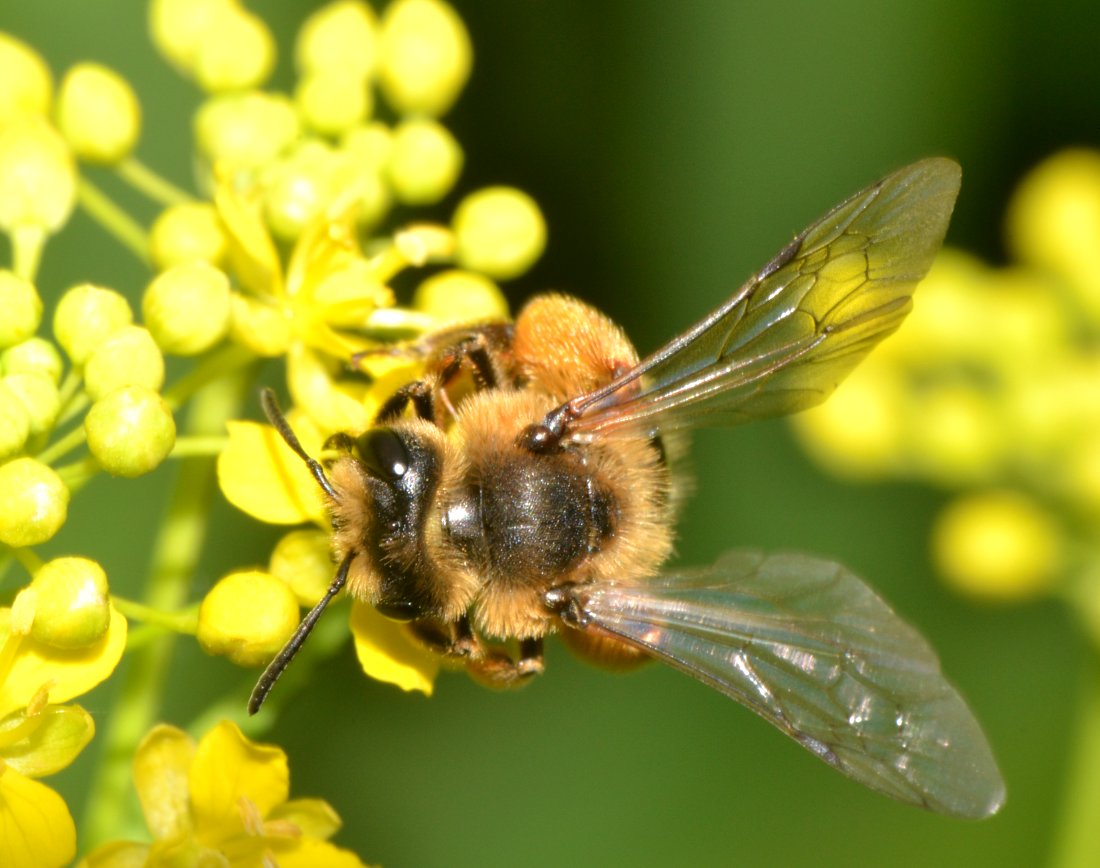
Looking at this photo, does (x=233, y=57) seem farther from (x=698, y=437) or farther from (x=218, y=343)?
(x=698, y=437)

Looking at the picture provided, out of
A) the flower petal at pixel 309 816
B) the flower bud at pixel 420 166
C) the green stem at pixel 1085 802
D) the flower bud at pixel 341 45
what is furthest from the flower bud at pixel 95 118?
the green stem at pixel 1085 802

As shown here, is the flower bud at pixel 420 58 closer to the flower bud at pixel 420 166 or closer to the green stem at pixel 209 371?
the flower bud at pixel 420 166

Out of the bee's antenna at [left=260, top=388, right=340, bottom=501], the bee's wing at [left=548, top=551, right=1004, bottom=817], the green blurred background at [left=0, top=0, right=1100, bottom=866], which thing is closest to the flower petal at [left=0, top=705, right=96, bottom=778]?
the bee's antenna at [left=260, top=388, right=340, bottom=501]

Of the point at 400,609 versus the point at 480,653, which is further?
the point at 480,653

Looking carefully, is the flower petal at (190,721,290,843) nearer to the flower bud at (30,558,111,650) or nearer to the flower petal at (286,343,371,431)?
the flower bud at (30,558,111,650)

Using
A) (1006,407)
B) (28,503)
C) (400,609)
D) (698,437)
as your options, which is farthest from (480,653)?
(698,437)

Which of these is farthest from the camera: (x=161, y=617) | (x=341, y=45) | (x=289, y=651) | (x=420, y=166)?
(x=341, y=45)
